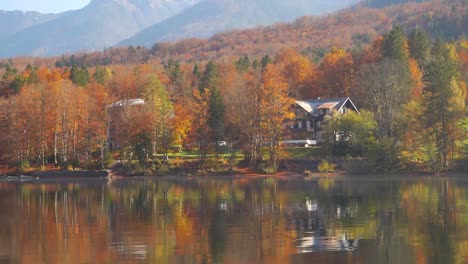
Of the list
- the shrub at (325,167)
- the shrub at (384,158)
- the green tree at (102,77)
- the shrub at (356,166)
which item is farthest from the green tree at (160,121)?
the green tree at (102,77)

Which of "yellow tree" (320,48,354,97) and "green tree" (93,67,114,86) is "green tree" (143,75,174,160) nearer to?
"green tree" (93,67,114,86)

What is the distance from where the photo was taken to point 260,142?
254ft

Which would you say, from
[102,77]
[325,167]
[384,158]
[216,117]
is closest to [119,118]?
[216,117]

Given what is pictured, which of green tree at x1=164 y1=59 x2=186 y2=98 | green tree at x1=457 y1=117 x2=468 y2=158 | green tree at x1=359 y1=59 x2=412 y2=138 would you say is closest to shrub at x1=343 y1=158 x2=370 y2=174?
green tree at x1=359 y1=59 x2=412 y2=138

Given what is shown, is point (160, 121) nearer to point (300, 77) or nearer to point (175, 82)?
point (175, 82)

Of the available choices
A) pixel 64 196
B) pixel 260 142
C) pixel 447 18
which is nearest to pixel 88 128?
pixel 260 142

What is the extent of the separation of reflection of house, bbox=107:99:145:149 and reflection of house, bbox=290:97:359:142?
20.8m

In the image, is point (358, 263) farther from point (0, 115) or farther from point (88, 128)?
point (0, 115)

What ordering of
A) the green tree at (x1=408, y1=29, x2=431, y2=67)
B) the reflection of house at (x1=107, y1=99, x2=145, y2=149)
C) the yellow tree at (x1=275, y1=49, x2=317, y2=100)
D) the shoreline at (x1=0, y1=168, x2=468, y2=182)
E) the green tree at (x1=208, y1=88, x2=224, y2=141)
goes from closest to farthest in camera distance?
the shoreline at (x1=0, y1=168, x2=468, y2=182) < the green tree at (x1=208, y1=88, x2=224, y2=141) < the reflection of house at (x1=107, y1=99, x2=145, y2=149) < the green tree at (x1=408, y1=29, x2=431, y2=67) < the yellow tree at (x1=275, y1=49, x2=317, y2=100)

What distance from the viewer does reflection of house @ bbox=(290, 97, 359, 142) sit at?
92125 mm

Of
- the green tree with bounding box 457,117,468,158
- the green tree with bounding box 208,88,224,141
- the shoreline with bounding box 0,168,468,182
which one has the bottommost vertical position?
the shoreline with bounding box 0,168,468,182

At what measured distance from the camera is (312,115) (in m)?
93.5

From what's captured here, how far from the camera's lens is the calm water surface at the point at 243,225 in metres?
24.0

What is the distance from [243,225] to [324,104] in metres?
63.3
